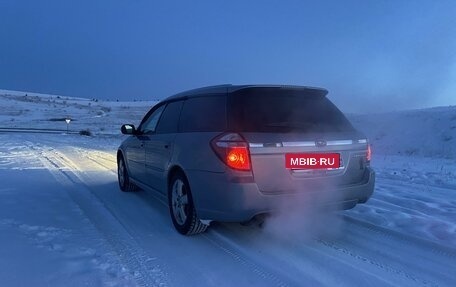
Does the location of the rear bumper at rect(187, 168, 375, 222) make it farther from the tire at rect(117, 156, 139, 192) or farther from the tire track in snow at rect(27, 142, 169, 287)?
the tire at rect(117, 156, 139, 192)

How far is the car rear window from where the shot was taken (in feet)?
13.2

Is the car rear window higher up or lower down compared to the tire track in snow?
higher up

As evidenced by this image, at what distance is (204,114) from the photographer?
452cm

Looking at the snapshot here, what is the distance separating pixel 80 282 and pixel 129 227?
1525 millimetres

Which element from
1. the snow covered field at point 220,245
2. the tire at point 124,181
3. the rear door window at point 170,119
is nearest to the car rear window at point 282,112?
the snow covered field at point 220,245

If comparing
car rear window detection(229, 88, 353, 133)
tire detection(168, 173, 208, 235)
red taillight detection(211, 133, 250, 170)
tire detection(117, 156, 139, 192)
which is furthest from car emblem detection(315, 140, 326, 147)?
tire detection(117, 156, 139, 192)

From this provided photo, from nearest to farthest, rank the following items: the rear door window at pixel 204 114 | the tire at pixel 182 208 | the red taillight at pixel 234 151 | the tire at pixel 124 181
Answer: the red taillight at pixel 234 151, the rear door window at pixel 204 114, the tire at pixel 182 208, the tire at pixel 124 181

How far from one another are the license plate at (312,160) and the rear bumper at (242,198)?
239 millimetres

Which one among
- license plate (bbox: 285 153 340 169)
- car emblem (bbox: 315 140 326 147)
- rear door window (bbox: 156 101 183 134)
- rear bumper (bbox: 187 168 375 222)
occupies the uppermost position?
rear door window (bbox: 156 101 183 134)

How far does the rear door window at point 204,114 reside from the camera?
4.20 m

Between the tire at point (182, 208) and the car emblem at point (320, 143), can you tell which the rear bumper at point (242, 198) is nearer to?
the tire at point (182, 208)

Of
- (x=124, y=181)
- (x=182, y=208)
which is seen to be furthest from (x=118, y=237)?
(x=124, y=181)

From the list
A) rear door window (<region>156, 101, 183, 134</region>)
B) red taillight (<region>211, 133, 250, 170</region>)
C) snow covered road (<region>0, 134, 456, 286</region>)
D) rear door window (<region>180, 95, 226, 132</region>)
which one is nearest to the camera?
snow covered road (<region>0, 134, 456, 286</region>)

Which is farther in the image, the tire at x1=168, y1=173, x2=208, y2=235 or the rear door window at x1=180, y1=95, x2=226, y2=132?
the tire at x1=168, y1=173, x2=208, y2=235
